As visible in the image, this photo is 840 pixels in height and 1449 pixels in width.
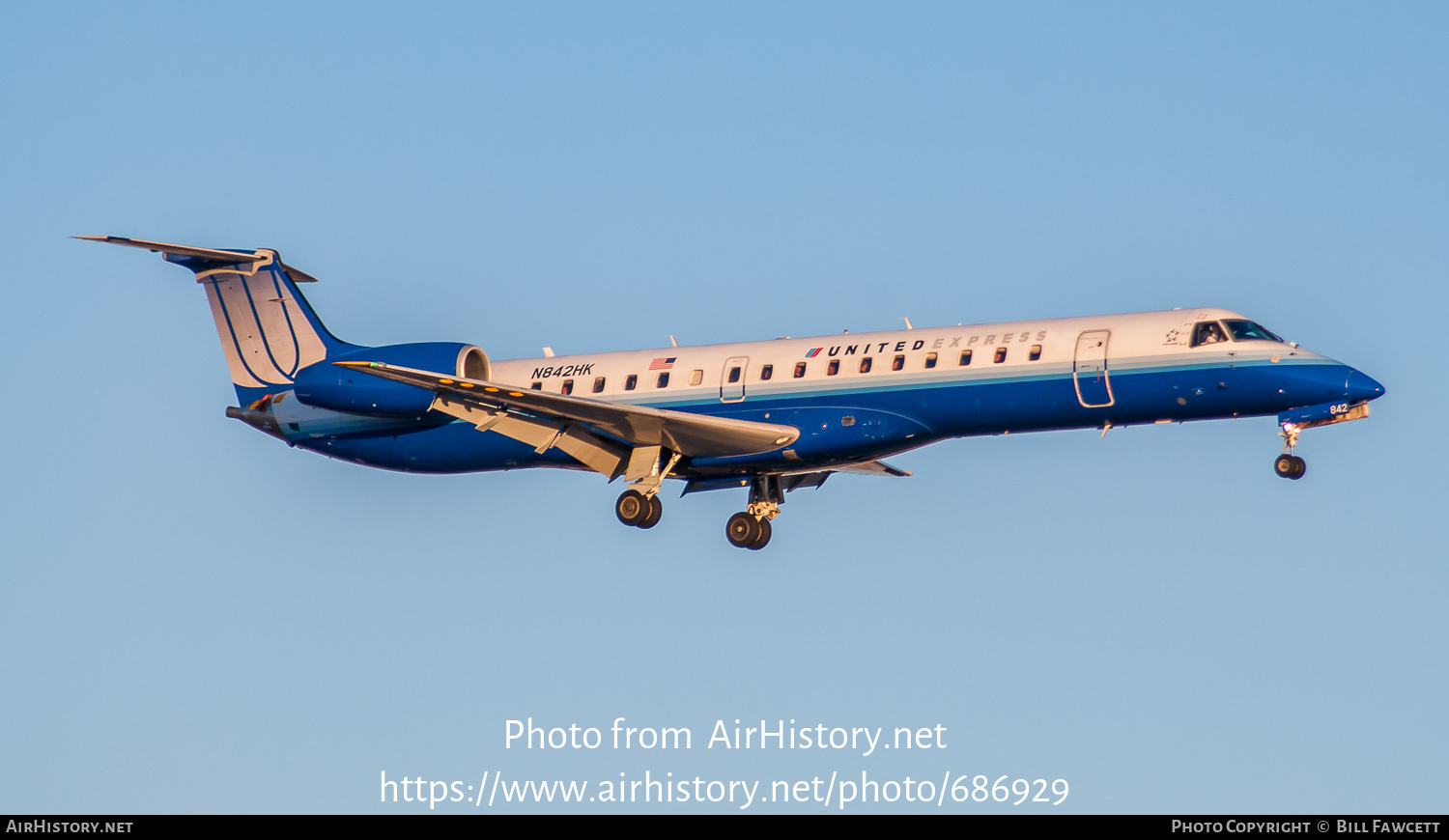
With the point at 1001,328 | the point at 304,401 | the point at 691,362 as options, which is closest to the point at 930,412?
the point at 1001,328

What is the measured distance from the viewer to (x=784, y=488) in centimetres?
3188

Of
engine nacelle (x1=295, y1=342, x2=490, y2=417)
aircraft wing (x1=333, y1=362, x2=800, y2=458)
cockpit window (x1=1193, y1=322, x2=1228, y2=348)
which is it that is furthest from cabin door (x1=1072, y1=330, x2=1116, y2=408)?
engine nacelle (x1=295, y1=342, x2=490, y2=417)

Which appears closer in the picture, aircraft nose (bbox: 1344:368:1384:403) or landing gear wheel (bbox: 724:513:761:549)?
aircraft nose (bbox: 1344:368:1384:403)

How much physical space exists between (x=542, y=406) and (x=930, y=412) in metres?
5.74

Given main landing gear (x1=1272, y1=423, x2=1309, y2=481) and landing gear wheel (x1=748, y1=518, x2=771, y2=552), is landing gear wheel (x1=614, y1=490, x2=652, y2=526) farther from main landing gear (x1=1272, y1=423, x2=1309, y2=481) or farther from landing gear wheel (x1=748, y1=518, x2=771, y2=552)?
main landing gear (x1=1272, y1=423, x2=1309, y2=481)

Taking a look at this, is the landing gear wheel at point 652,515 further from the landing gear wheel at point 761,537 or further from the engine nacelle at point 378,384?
the engine nacelle at point 378,384

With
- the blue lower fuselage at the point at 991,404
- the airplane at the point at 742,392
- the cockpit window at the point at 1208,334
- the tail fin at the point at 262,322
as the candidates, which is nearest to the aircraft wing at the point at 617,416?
the airplane at the point at 742,392

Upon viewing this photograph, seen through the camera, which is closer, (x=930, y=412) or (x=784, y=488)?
(x=930, y=412)

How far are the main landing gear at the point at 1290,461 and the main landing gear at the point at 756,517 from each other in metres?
8.33

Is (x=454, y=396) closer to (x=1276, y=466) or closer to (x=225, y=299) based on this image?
(x=225, y=299)

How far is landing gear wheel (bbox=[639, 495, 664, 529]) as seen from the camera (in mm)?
29594

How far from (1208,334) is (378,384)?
12.6 meters

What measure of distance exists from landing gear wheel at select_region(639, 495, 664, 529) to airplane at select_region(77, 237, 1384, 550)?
0.03m

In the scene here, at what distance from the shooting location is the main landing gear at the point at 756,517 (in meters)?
30.9
